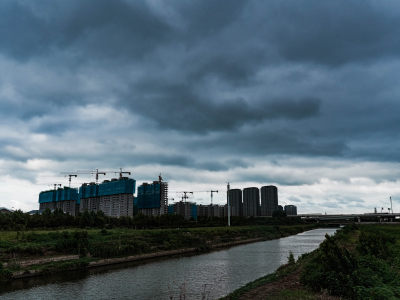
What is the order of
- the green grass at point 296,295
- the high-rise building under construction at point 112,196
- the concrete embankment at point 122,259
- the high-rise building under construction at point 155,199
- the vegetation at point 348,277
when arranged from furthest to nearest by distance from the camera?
the high-rise building under construction at point 155,199, the high-rise building under construction at point 112,196, the concrete embankment at point 122,259, the green grass at point 296,295, the vegetation at point 348,277

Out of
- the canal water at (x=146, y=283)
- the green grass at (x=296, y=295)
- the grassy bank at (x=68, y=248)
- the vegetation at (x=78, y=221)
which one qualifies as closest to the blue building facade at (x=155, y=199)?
the vegetation at (x=78, y=221)

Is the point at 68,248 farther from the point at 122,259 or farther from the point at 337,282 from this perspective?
the point at 337,282

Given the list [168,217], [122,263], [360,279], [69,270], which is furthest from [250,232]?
[360,279]

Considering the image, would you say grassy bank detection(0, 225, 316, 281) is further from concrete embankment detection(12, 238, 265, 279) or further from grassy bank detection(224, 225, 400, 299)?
grassy bank detection(224, 225, 400, 299)

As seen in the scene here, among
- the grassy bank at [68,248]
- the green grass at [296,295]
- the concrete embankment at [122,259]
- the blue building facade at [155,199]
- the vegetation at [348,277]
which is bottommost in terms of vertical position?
the concrete embankment at [122,259]

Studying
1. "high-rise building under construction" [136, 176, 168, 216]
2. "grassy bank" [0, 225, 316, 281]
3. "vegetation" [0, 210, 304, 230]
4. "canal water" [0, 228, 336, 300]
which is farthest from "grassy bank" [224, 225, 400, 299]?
"high-rise building under construction" [136, 176, 168, 216]

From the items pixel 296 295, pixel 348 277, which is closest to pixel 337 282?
pixel 348 277

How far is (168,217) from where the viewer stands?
423ft

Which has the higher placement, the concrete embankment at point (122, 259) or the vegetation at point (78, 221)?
the vegetation at point (78, 221)

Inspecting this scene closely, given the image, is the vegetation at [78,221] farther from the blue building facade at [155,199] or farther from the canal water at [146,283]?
the blue building facade at [155,199]

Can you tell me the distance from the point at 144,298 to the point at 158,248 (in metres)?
37.8

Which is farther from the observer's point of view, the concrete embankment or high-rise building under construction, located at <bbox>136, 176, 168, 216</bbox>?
high-rise building under construction, located at <bbox>136, 176, 168, 216</bbox>

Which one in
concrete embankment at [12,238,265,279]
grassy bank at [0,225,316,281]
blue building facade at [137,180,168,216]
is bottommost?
concrete embankment at [12,238,265,279]

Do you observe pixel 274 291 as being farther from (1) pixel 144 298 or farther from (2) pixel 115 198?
(2) pixel 115 198
